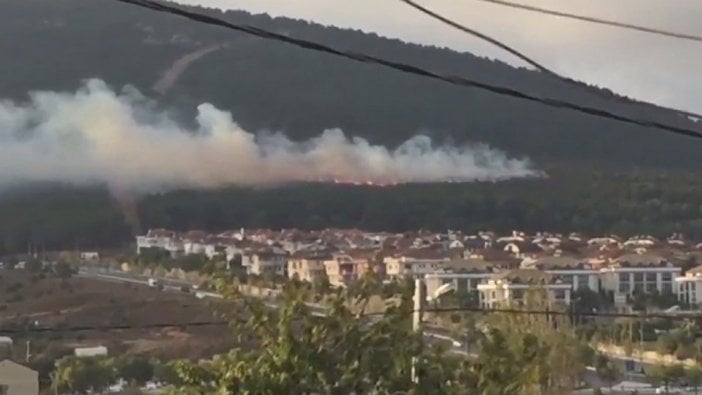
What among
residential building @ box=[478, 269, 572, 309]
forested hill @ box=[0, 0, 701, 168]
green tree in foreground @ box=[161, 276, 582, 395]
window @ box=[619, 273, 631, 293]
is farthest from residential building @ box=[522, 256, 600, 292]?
green tree in foreground @ box=[161, 276, 582, 395]

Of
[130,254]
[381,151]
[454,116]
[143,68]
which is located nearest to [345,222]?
[130,254]

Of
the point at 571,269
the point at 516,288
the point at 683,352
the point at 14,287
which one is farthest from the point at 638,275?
the point at 14,287

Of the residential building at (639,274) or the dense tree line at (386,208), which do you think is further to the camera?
the dense tree line at (386,208)

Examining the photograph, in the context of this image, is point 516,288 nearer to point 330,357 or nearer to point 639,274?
point 639,274

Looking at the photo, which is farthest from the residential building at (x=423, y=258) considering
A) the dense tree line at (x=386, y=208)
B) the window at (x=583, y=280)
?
the dense tree line at (x=386, y=208)

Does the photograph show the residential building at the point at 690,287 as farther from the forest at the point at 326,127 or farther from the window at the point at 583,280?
the forest at the point at 326,127

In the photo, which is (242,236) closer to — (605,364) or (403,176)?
(403,176)

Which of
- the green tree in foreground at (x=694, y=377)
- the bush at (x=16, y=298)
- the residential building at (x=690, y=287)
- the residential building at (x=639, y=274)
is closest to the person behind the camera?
the green tree in foreground at (x=694, y=377)

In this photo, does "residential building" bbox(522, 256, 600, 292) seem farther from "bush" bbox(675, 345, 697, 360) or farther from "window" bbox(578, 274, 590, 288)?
"bush" bbox(675, 345, 697, 360)
